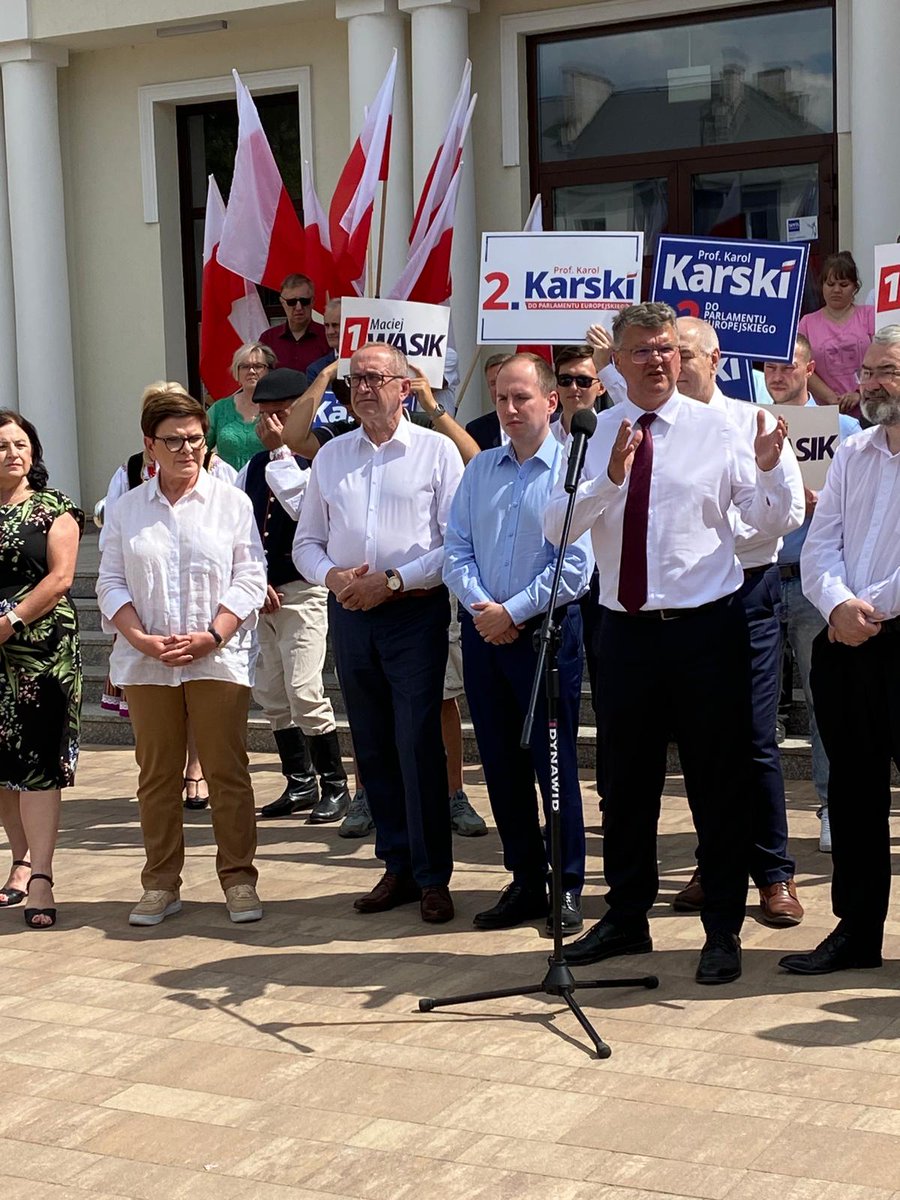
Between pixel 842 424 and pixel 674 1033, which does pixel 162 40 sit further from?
pixel 674 1033

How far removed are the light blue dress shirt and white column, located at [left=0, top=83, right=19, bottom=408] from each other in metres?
10.1

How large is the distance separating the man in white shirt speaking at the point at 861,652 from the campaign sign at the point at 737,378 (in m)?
1.86

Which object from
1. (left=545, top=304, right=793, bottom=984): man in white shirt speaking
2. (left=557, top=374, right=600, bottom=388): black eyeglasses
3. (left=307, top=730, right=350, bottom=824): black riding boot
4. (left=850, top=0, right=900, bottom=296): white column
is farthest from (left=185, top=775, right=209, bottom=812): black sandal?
(left=850, top=0, right=900, bottom=296): white column

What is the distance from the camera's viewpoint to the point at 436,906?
21.1 feet

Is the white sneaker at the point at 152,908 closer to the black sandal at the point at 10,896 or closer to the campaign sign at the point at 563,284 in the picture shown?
the black sandal at the point at 10,896

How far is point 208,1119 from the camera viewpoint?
4633 millimetres

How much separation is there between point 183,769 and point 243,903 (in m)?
0.56

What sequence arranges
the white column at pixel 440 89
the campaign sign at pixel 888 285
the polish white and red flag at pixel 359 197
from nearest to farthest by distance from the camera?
the campaign sign at pixel 888 285, the polish white and red flag at pixel 359 197, the white column at pixel 440 89

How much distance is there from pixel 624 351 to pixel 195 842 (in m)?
3.56

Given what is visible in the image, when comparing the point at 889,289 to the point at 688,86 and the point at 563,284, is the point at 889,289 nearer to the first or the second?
the point at 563,284

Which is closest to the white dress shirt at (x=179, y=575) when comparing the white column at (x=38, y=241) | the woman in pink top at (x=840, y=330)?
the woman in pink top at (x=840, y=330)

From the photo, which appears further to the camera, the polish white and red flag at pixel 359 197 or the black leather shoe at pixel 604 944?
the polish white and red flag at pixel 359 197

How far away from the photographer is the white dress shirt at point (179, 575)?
21.4 ft

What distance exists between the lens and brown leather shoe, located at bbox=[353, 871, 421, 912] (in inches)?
261
